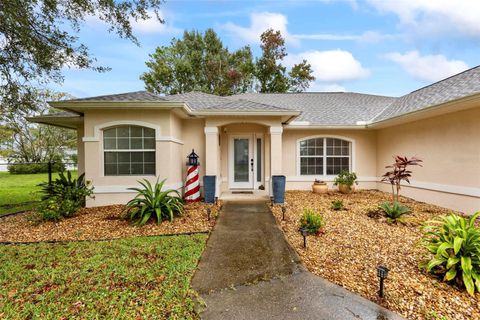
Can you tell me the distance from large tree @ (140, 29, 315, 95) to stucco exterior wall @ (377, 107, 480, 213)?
1532cm

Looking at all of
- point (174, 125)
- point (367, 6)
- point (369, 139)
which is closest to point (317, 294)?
point (174, 125)

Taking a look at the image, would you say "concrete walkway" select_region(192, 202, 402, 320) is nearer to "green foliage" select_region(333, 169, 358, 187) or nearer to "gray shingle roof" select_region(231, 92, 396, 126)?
"green foliage" select_region(333, 169, 358, 187)

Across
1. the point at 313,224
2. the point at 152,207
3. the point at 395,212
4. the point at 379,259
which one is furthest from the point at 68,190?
the point at 395,212

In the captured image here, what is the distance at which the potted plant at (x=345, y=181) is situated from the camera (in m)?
9.23

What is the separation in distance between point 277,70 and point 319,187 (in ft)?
53.9

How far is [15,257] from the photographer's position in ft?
12.7

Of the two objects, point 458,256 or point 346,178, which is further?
point 346,178

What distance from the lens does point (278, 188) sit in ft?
24.4

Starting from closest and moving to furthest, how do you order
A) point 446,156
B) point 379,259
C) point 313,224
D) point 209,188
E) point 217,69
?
point 379,259, point 313,224, point 446,156, point 209,188, point 217,69

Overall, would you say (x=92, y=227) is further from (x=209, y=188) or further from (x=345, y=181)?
(x=345, y=181)

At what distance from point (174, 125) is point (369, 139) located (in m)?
8.43

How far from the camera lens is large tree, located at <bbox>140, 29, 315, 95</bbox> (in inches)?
875

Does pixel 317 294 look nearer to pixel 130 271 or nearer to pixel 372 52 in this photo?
pixel 130 271

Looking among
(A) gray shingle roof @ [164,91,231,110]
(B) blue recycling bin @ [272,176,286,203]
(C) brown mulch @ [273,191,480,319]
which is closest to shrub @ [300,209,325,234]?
(C) brown mulch @ [273,191,480,319]
